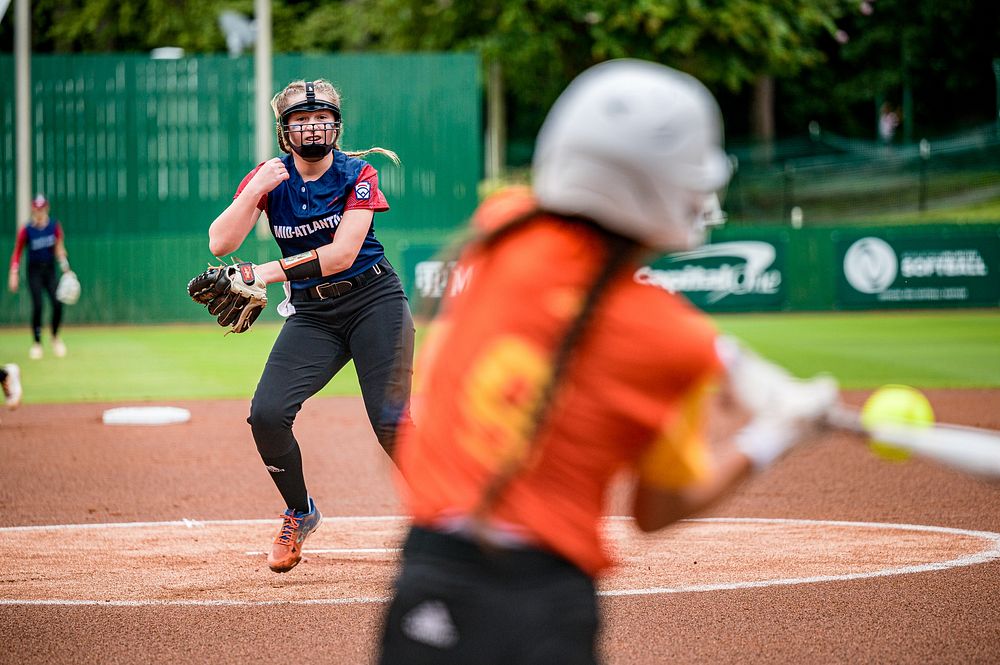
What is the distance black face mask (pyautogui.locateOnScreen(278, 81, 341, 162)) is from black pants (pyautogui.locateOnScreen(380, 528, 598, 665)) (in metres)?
3.90

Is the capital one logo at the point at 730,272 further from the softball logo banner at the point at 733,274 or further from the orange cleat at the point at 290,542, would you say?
the orange cleat at the point at 290,542

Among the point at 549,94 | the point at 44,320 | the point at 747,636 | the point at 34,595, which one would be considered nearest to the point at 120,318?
the point at 44,320

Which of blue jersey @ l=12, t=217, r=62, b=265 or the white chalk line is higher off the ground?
blue jersey @ l=12, t=217, r=62, b=265

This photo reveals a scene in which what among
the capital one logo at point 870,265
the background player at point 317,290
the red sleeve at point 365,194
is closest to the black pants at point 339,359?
the background player at point 317,290

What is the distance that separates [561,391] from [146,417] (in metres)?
10.8

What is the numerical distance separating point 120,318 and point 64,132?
396 cm

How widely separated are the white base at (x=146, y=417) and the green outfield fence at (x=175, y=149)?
13.7 meters

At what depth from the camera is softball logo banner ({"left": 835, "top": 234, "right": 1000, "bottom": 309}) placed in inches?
1053

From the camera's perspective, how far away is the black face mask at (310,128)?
6203mm

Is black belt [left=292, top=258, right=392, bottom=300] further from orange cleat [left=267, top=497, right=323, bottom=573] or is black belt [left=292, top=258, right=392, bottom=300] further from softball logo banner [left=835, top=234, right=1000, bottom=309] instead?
softball logo banner [left=835, top=234, right=1000, bottom=309]

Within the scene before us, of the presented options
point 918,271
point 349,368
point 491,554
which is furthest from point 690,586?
point 918,271

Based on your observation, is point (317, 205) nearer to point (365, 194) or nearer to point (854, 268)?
point (365, 194)

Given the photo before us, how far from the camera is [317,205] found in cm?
634

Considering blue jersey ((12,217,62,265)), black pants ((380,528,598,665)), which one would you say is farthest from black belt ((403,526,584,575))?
blue jersey ((12,217,62,265))
